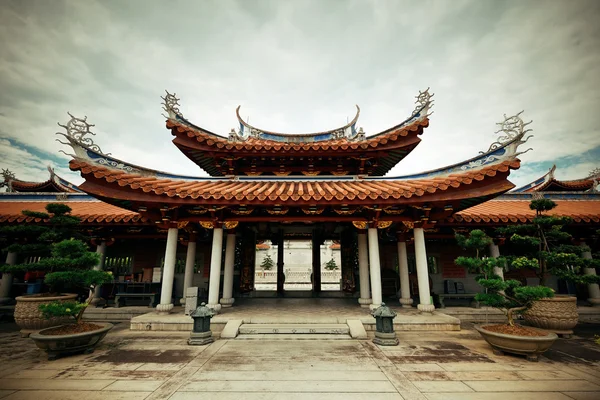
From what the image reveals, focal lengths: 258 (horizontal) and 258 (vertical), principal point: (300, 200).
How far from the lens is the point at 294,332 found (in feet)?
20.4

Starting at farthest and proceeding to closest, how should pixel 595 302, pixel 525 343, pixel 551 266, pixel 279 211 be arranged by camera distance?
pixel 595 302 → pixel 279 211 → pixel 551 266 → pixel 525 343

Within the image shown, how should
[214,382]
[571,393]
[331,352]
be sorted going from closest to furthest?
[571,393] → [214,382] → [331,352]

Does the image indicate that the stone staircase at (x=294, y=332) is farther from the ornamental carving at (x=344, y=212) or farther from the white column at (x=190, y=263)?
the white column at (x=190, y=263)

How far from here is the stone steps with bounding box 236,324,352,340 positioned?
239 inches

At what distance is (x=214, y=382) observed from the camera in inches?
152

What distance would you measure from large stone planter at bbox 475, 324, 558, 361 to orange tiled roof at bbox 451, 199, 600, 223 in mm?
4212

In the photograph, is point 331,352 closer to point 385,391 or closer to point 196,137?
point 385,391

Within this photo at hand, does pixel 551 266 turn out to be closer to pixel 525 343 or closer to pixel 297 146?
pixel 525 343

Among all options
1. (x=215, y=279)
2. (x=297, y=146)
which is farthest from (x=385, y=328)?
(x=297, y=146)

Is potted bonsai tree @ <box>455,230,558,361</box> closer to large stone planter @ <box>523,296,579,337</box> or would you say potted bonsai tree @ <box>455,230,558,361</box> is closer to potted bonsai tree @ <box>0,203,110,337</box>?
large stone planter @ <box>523,296,579,337</box>

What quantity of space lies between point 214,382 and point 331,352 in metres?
2.31

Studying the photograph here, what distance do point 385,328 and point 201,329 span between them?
4102 millimetres

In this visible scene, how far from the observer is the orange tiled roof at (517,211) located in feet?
27.2

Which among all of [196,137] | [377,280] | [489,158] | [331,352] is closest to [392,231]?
[377,280]
